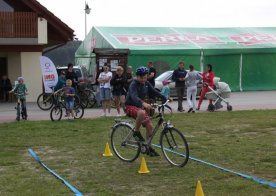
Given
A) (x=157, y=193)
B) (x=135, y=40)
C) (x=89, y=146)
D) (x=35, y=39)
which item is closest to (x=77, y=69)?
(x=35, y=39)

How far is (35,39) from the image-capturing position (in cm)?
2769

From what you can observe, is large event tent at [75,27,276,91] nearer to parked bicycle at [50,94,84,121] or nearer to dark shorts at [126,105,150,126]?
parked bicycle at [50,94,84,121]

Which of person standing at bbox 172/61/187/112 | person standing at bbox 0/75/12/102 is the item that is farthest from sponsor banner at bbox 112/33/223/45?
person standing at bbox 172/61/187/112

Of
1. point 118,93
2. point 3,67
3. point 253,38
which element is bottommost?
point 118,93

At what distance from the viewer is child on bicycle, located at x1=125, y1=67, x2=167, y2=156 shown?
8.92 meters

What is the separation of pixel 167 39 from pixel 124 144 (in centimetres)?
2388

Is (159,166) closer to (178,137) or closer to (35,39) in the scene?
(178,137)

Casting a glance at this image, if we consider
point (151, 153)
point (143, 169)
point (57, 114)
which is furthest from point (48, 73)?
point (143, 169)

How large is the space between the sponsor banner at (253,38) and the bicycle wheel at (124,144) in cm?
2573

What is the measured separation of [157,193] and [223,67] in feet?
87.4

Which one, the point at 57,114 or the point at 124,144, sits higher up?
the point at 124,144

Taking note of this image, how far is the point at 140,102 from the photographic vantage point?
8.88 metres

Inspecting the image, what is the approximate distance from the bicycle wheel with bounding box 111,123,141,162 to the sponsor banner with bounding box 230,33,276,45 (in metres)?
25.7

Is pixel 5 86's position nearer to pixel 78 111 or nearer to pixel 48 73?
pixel 48 73
